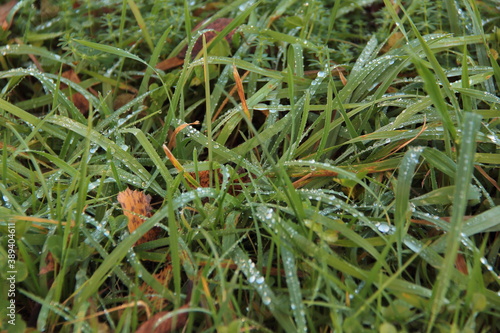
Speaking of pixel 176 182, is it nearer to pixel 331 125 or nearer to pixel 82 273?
pixel 82 273

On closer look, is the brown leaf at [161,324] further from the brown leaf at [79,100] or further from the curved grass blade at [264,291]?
the brown leaf at [79,100]

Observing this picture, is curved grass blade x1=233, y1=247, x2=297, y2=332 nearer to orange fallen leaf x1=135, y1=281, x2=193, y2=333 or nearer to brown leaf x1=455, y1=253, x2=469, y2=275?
orange fallen leaf x1=135, y1=281, x2=193, y2=333

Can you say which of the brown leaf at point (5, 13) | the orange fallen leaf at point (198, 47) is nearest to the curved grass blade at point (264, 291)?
the orange fallen leaf at point (198, 47)

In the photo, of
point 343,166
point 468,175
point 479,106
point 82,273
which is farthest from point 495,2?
point 82,273

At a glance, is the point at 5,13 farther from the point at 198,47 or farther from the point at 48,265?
the point at 48,265

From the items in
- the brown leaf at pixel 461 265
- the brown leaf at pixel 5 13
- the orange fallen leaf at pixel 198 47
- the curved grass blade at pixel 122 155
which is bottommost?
the brown leaf at pixel 461 265

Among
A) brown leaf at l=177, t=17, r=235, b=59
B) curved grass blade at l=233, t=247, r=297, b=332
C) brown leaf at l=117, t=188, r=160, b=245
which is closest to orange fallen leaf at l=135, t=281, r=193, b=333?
curved grass blade at l=233, t=247, r=297, b=332
